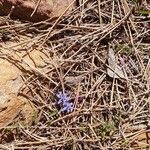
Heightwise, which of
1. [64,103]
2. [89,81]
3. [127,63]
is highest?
[127,63]

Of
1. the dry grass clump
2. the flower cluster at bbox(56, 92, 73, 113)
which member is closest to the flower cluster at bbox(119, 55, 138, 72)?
the dry grass clump

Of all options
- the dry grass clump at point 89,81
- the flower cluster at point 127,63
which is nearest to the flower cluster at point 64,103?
the dry grass clump at point 89,81

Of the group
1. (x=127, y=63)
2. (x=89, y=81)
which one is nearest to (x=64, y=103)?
(x=89, y=81)

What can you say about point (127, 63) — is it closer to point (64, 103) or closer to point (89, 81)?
point (89, 81)

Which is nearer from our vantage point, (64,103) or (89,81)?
(64,103)

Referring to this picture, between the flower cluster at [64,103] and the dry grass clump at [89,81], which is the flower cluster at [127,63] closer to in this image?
the dry grass clump at [89,81]

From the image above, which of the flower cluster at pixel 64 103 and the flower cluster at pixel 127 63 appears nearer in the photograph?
the flower cluster at pixel 64 103
